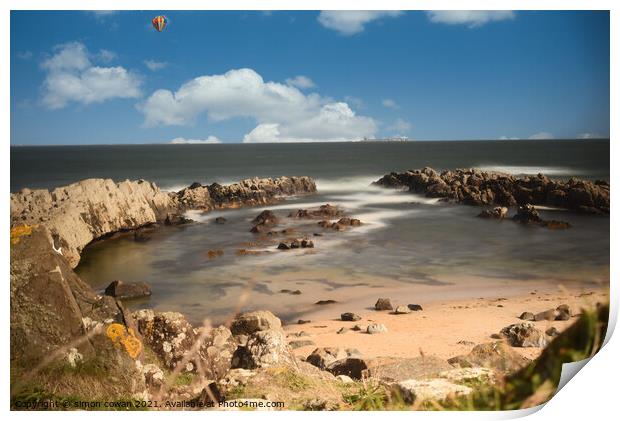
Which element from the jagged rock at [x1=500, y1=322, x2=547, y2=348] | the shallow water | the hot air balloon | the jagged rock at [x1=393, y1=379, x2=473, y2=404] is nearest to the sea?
the shallow water

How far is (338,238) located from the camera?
5.32 m

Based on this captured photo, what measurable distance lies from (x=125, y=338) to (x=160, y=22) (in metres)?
2.75

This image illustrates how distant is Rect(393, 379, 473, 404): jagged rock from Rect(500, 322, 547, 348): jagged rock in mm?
980

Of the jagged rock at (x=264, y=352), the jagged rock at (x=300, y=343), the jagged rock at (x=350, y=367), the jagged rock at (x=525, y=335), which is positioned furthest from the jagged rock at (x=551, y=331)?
the jagged rock at (x=264, y=352)

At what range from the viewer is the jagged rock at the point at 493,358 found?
4.38 metres

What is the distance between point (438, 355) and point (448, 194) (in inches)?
67.2

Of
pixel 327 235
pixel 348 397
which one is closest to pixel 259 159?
pixel 327 235

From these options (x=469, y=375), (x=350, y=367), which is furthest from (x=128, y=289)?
(x=469, y=375)

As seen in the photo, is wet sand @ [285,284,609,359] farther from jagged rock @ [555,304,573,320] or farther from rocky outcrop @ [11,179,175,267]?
rocky outcrop @ [11,179,175,267]

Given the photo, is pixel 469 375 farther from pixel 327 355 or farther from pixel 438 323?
pixel 327 355

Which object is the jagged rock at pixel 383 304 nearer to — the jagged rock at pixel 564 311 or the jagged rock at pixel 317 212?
the jagged rock at pixel 317 212

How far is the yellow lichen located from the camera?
4.45 metres

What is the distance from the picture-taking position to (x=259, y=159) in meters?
5.51

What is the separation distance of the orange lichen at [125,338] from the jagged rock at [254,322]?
36.2 inches
